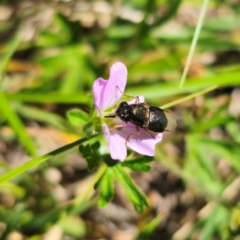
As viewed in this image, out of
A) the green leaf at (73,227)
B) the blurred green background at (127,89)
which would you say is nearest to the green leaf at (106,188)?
the blurred green background at (127,89)

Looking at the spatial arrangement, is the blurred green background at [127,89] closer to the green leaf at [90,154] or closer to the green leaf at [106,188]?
the green leaf at [106,188]

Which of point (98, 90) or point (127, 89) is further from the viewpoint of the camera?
point (127, 89)

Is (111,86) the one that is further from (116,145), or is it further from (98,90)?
(116,145)

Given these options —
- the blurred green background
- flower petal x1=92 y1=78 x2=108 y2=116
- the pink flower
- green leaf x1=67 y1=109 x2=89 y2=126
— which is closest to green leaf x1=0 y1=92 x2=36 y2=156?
the blurred green background

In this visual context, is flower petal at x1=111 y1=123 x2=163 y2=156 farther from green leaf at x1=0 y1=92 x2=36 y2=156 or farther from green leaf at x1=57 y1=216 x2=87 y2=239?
green leaf at x1=57 y1=216 x2=87 y2=239

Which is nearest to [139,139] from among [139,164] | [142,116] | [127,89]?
[142,116]

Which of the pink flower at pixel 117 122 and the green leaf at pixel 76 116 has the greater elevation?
the green leaf at pixel 76 116

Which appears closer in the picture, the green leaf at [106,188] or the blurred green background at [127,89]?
the green leaf at [106,188]
